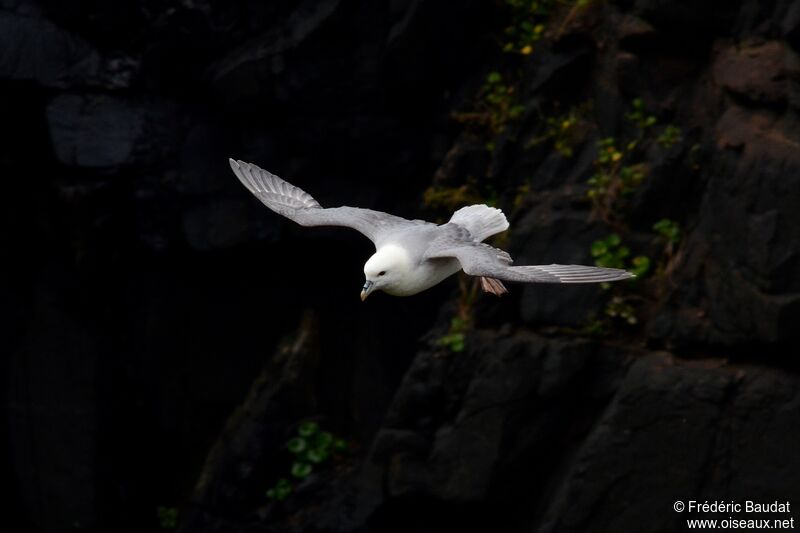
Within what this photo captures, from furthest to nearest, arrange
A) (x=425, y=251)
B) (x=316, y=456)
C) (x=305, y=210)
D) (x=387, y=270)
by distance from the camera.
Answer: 1. (x=316, y=456)
2. (x=305, y=210)
3. (x=425, y=251)
4. (x=387, y=270)

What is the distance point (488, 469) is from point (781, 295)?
1.84 meters

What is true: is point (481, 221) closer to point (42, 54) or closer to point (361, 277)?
point (361, 277)

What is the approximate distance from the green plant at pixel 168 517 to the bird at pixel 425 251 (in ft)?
11.1

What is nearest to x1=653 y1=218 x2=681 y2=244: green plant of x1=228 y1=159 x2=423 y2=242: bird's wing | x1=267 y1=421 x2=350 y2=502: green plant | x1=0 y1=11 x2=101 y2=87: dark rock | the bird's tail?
the bird's tail

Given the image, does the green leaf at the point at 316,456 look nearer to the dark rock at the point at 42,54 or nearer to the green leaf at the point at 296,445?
the green leaf at the point at 296,445

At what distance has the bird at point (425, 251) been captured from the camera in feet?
17.2

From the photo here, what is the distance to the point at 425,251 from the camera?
5793mm

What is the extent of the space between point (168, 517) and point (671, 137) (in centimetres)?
478

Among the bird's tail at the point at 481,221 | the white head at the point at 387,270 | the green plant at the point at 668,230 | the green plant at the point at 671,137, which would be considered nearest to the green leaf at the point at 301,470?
the bird's tail at the point at 481,221

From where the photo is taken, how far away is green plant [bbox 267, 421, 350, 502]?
844 centimetres

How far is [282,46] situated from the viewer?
8453 mm

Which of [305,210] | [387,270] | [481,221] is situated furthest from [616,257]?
[387,270]

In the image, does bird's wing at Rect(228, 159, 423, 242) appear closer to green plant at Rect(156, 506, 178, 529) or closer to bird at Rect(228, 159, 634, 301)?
bird at Rect(228, 159, 634, 301)

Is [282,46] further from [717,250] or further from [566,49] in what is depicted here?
[717,250]
